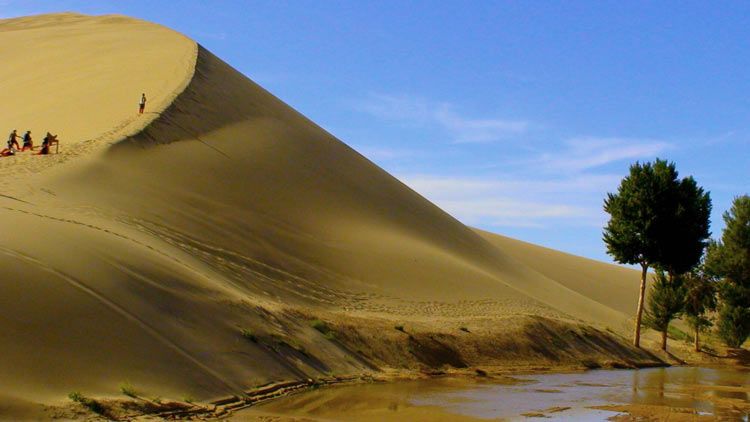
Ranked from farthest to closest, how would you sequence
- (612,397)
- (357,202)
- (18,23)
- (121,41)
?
(18,23) → (121,41) → (357,202) → (612,397)

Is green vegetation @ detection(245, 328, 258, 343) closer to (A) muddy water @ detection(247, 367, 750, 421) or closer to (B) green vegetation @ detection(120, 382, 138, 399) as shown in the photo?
(A) muddy water @ detection(247, 367, 750, 421)

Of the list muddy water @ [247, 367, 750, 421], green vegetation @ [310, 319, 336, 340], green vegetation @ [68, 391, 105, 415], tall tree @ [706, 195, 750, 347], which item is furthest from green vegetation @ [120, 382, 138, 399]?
tall tree @ [706, 195, 750, 347]

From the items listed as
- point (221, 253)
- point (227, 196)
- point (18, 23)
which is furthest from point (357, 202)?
point (18, 23)

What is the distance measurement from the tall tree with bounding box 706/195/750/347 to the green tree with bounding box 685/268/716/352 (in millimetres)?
502

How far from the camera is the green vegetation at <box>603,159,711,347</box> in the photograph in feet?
112

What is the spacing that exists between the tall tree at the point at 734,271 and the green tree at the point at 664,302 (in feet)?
10.8

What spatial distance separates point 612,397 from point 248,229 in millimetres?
15179

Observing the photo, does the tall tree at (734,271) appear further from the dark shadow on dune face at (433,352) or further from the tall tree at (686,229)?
the dark shadow on dune face at (433,352)

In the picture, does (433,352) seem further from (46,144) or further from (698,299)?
(698,299)

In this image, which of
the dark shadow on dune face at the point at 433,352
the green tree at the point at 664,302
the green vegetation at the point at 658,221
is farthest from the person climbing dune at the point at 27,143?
the green tree at the point at 664,302

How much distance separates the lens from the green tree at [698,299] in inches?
1435

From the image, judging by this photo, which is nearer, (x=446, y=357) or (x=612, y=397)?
(x=612, y=397)

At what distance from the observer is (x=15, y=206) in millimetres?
19656

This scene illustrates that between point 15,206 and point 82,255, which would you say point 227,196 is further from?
point 82,255
